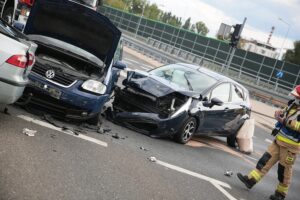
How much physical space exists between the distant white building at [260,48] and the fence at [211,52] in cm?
7764

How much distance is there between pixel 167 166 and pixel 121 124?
200cm

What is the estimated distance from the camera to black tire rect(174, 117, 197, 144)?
9.95 metres

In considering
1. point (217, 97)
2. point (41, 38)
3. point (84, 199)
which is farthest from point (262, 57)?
point (84, 199)

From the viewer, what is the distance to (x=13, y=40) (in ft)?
20.4

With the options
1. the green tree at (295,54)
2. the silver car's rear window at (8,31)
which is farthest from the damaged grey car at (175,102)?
the green tree at (295,54)

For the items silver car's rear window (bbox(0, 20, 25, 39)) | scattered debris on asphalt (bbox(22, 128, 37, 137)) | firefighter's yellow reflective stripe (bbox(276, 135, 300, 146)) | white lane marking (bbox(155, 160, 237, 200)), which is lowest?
white lane marking (bbox(155, 160, 237, 200))

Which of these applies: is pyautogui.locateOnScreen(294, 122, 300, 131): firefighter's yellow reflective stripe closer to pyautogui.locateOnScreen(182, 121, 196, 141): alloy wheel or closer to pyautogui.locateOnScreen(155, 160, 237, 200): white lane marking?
pyautogui.locateOnScreen(155, 160, 237, 200): white lane marking

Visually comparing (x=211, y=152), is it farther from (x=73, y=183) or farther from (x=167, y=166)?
(x=73, y=183)

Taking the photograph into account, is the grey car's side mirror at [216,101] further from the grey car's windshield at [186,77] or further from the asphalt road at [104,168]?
the asphalt road at [104,168]

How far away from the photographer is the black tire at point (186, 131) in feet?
32.7

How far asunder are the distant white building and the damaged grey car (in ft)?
423

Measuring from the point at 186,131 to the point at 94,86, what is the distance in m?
2.77

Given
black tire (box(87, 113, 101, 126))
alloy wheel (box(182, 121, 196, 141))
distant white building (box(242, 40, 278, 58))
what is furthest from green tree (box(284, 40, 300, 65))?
black tire (box(87, 113, 101, 126))

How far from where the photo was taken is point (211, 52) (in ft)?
175
